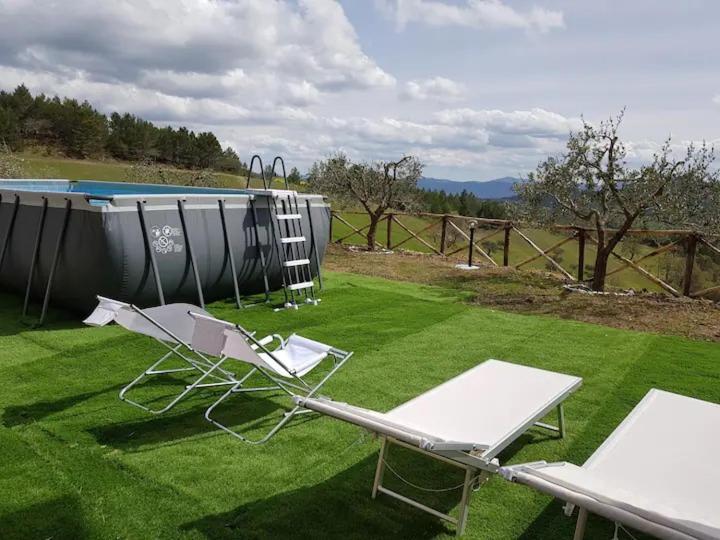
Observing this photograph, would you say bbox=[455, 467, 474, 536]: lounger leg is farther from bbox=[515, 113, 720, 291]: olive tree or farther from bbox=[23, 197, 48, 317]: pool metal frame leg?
bbox=[515, 113, 720, 291]: olive tree

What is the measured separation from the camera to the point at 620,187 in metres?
9.62

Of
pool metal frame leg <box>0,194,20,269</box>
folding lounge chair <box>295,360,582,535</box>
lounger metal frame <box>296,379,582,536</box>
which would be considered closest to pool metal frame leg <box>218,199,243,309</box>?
pool metal frame leg <box>0,194,20,269</box>

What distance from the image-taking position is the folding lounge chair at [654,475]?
79.4 inches

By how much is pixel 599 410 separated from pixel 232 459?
3.15m

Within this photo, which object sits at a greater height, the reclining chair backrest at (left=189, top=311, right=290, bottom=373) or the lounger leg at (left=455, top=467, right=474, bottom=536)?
the reclining chair backrest at (left=189, top=311, right=290, bottom=373)

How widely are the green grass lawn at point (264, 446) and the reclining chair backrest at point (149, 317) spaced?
67cm

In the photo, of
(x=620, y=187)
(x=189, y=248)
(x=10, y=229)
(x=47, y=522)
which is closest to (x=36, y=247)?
(x=10, y=229)

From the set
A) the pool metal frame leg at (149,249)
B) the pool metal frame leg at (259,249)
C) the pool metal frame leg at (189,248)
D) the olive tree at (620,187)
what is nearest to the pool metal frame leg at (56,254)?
the pool metal frame leg at (149,249)

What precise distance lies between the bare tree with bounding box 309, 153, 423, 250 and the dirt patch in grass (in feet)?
9.47

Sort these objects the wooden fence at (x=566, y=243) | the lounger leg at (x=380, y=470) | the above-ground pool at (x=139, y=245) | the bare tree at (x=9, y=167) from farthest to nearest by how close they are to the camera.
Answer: the bare tree at (x=9, y=167)
the wooden fence at (x=566, y=243)
the above-ground pool at (x=139, y=245)
the lounger leg at (x=380, y=470)

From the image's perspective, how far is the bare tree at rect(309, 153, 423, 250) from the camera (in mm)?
16000

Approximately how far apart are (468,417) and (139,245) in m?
4.98

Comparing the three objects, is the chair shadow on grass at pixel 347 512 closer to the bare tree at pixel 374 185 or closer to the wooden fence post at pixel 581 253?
the wooden fence post at pixel 581 253

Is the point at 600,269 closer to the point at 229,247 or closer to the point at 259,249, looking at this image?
the point at 259,249
